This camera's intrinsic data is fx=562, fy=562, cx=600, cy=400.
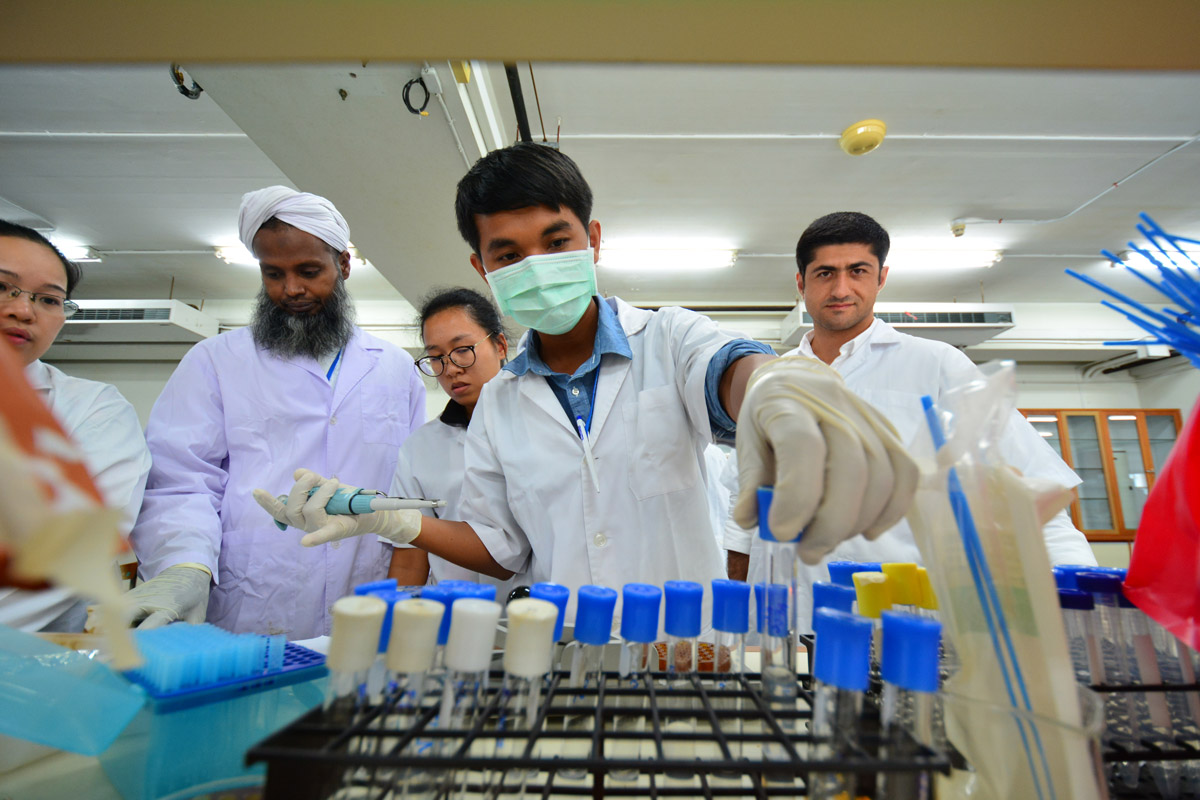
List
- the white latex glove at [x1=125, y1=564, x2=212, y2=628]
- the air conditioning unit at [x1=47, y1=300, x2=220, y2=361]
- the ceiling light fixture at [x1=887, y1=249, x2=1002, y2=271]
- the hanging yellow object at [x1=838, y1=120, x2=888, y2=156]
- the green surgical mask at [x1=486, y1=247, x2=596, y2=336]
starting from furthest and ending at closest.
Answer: the air conditioning unit at [x1=47, y1=300, x2=220, y2=361], the ceiling light fixture at [x1=887, y1=249, x2=1002, y2=271], the hanging yellow object at [x1=838, y1=120, x2=888, y2=156], the green surgical mask at [x1=486, y1=247, x2=596, y2=336], the white latex glove at [x1=125, y1=564, x2=212, y2=628]

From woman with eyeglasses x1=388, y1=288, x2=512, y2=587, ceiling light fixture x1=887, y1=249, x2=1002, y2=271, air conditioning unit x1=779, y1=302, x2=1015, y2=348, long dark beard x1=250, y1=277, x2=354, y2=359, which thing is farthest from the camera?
air conditioning unit x1=779, y1=302, x2=1015, y2=348

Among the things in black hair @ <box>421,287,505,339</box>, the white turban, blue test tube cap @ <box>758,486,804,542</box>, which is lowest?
blue test tube cap @ <box>758,486,804,542</box>

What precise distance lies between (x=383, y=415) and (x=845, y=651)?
1706mm

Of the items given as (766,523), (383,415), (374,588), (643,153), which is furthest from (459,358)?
(643,153)

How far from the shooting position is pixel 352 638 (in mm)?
445

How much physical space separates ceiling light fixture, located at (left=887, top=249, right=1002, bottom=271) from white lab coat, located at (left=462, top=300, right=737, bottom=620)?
4114mm

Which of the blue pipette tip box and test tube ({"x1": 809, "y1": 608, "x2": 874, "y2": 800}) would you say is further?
the blue pipette tip box

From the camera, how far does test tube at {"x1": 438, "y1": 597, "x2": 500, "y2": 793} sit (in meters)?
0.47

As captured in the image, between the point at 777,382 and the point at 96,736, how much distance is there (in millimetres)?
766

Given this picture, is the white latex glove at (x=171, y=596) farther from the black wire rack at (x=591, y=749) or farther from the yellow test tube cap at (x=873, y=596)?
the yellow test tube cap at (x=873, y=596)

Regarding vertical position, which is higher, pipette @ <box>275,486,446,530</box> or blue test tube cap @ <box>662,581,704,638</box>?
pipette @ <box>275,486,446,530</box>

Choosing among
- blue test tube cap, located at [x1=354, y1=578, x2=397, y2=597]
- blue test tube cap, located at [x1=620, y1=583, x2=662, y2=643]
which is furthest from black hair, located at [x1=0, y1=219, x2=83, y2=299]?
blue test tube cap, located at [x1=620, y1=583, x2=662, y2=643]

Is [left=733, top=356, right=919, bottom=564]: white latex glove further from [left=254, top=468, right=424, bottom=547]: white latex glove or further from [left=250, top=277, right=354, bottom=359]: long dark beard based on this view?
[left=250, top=277, right=354, bottom=359]: long dark beard

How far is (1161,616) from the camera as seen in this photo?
0.50 meters
